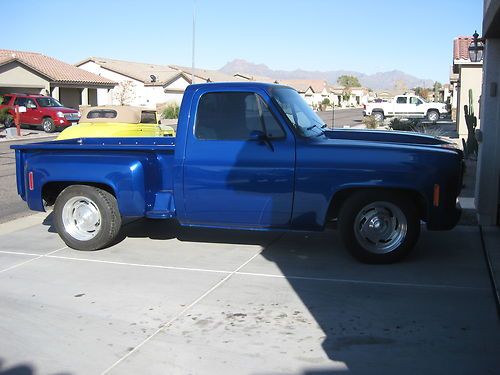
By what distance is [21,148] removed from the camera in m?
7.46

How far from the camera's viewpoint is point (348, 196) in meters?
6.59

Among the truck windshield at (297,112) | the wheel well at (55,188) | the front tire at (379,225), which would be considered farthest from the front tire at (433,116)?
the wheel well at (55,188)

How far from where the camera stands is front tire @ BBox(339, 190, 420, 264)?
21.2 ft

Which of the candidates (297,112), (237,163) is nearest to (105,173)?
(237,163)

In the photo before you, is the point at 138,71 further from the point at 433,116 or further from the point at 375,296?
the point at 375,296

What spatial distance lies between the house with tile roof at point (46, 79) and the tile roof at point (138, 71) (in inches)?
413

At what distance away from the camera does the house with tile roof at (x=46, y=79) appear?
128 feet

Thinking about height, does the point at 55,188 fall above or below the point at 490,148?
below

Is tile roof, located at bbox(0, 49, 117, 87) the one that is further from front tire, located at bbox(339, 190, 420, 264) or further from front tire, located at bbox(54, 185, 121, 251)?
front tire, located at bbox(339, 190, 420, 264)

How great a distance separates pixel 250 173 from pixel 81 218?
2.33m

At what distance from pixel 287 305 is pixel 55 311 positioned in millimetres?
2055

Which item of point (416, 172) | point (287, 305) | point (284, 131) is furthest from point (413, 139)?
point (287, 305)

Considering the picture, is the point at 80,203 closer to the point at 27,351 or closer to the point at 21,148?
the point at 21,148

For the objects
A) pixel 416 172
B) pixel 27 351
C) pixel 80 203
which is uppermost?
pixel 416 172
